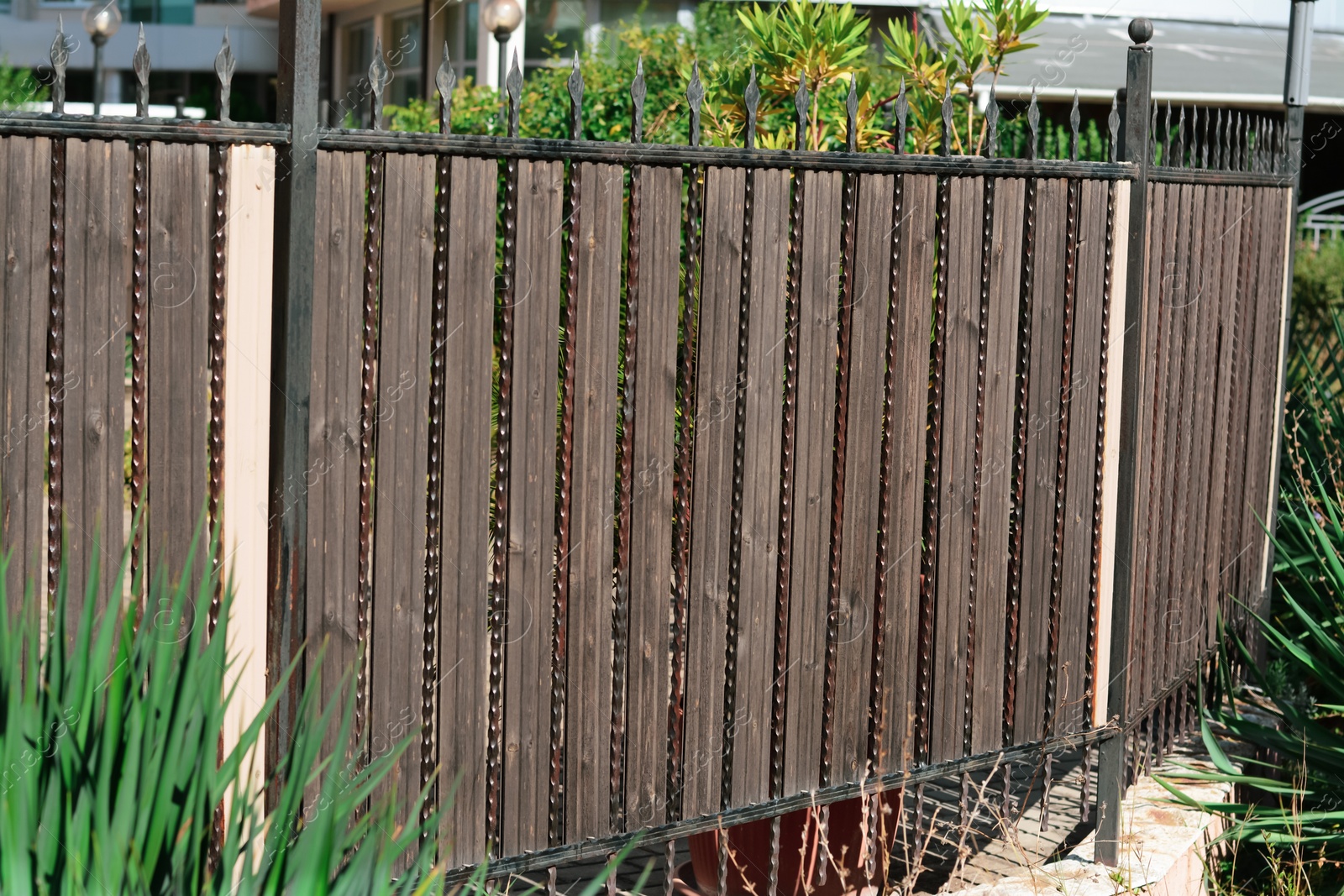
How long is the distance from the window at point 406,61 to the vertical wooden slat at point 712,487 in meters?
17.4

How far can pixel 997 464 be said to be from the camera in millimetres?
3828

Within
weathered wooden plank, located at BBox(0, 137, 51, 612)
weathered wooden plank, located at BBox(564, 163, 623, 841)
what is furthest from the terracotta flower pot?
weathered wooden plank, located at BBox(0, 137, 51, 612)

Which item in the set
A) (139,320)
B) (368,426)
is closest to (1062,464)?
(368,426)

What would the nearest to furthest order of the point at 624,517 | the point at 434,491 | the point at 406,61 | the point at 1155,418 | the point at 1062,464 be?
the point at 434,491, the point at 624,517, the point at 1062,464, the point at 1155,418, the point at 406,61

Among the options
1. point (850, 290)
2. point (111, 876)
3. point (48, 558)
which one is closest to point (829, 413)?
point (850, 290)

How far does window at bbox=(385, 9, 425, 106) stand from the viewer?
20.2m

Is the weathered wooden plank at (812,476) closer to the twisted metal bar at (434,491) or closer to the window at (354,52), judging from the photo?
the twisted metal bar at (434,491)

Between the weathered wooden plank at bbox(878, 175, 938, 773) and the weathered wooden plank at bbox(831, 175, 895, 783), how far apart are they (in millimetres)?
38

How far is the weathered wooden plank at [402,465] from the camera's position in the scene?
9.21 ft

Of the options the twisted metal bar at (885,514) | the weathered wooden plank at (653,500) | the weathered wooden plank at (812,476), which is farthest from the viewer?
the twisted metal bar at (885,514)

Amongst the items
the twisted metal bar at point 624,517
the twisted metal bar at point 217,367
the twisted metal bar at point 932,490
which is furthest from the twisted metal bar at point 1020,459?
the twisted metal bar at point 217,367

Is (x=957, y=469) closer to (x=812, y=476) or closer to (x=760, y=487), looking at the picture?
(x=812, y=476)

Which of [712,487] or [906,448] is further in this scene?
[906,448]

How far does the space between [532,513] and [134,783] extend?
108 centimetres
